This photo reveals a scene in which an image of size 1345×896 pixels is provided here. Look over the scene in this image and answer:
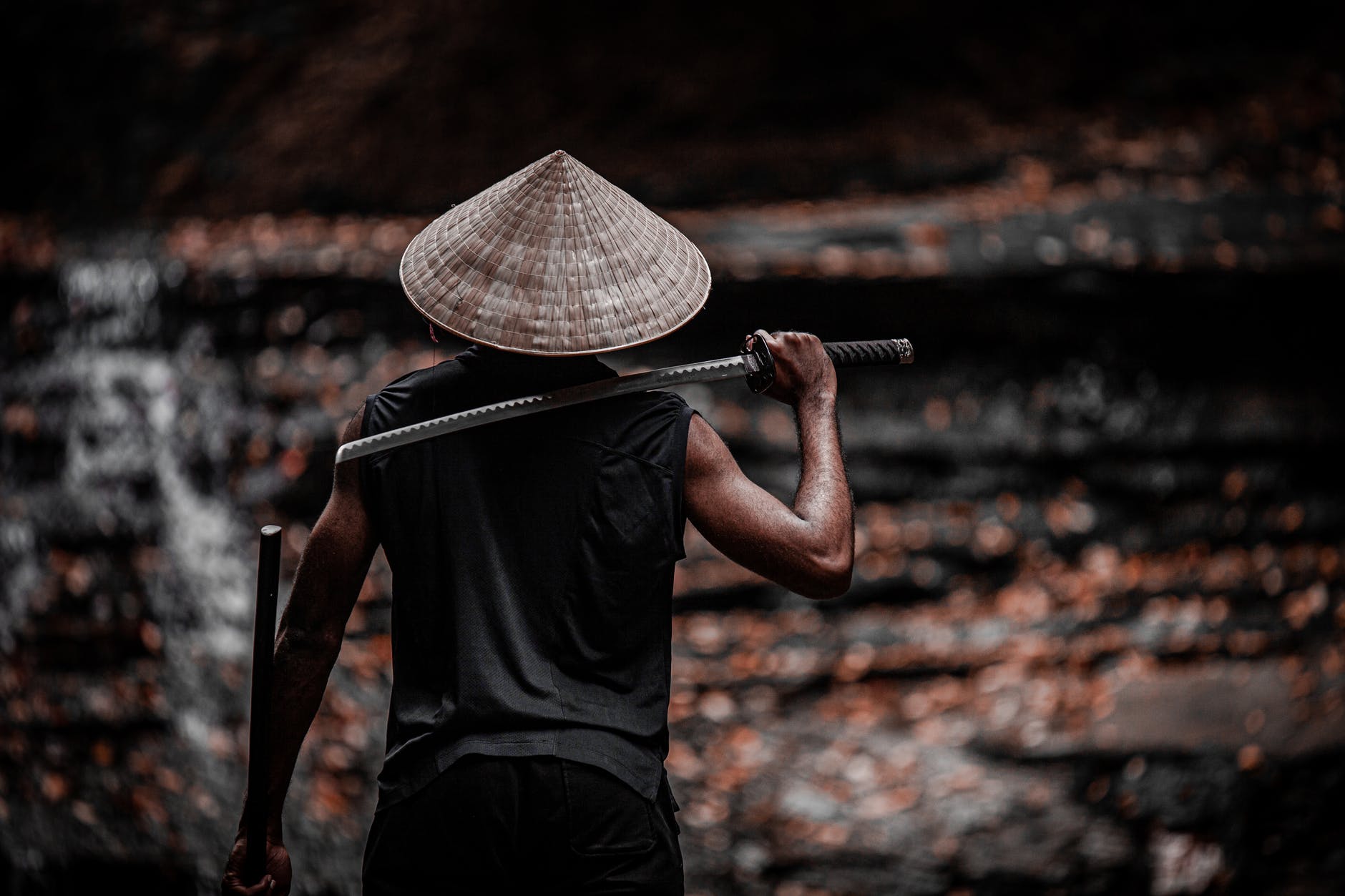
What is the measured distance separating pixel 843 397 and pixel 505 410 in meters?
3.51

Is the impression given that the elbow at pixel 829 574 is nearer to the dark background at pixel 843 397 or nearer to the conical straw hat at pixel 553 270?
the conical straw hat at pixel 553 270

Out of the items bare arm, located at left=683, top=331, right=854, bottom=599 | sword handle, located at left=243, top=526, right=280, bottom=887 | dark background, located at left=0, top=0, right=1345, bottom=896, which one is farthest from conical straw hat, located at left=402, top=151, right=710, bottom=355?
dark background, located at left=0, top=0, right=1345, bottom=896

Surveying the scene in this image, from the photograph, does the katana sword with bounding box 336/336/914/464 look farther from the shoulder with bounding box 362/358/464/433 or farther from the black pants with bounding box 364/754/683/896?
the black pants with bounding box 364/754/683/896

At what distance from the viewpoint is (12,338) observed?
15.3ft

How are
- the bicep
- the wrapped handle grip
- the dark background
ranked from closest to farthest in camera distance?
the bicep → the wrapped handle grip → the dark background

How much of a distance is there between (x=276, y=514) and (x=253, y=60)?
263cm

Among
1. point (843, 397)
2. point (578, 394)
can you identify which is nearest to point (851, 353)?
point (578, 394)

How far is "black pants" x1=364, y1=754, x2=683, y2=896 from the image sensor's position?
1317mm

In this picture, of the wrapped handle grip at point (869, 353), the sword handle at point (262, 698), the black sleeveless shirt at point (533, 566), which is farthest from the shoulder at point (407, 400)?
the wrapped handle grip at point (869, 353)

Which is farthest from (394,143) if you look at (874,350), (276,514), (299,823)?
(874,350)

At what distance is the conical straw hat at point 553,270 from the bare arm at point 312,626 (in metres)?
0.21

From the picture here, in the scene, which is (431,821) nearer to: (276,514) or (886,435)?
(276,514)

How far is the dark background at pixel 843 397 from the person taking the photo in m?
3.32

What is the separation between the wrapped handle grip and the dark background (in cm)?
195
